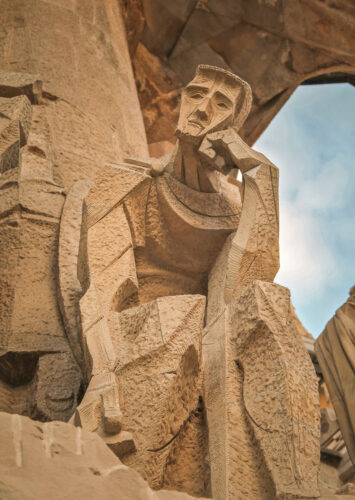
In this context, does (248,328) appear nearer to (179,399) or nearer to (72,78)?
(179,399)

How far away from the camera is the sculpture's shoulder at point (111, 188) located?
317cm

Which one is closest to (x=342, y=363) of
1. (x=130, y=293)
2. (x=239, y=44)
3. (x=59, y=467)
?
(x=130, y=293)

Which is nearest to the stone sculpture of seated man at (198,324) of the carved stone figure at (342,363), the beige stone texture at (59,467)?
the beige stone texture at (59,467)

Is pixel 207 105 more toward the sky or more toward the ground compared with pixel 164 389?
more toward the sky

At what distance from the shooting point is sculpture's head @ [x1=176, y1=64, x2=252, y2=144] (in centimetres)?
329

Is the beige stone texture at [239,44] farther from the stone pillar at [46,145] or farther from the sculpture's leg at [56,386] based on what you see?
the sculpture's leg at [56,386]

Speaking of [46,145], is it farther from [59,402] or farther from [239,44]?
[239,44]

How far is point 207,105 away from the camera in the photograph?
333 centimetres

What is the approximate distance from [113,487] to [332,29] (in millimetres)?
5822

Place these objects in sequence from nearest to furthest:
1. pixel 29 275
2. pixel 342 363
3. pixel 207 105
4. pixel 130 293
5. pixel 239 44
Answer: pixel 130 293 → pixel 29 275 → pixel 207 105 → pixel 342 363 → pixel 239 44

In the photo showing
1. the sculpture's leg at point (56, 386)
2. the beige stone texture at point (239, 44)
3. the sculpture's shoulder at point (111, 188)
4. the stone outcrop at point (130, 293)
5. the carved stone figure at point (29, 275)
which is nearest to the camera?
the stone outcrop at point (130, 293)

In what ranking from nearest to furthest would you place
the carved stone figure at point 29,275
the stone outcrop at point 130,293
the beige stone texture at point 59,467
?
the beige stone texture at point 59,467
the stone outcrop at point 130,293
the carved stone figure at point 29,275

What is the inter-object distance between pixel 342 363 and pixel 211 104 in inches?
60.2

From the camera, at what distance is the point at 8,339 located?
2.93m
